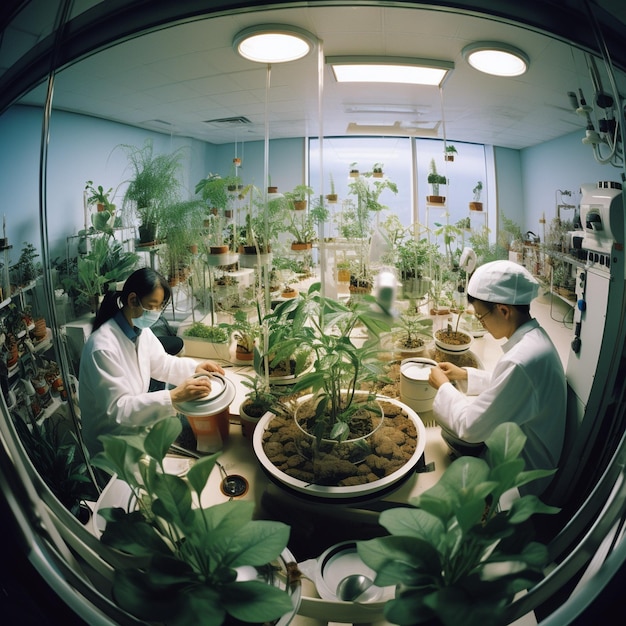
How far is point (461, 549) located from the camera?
0.57 m

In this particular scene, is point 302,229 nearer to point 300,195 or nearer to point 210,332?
point 300,195

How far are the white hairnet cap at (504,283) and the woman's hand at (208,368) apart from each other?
74cm

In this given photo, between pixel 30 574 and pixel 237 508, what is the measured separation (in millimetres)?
365

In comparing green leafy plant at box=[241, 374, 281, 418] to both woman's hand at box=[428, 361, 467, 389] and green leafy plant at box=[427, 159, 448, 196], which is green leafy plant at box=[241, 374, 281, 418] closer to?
woman's hand at box=[428, 361, 467, 389]

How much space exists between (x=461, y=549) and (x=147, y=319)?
2.71 ft

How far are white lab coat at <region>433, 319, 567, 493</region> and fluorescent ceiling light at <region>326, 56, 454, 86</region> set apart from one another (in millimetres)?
672

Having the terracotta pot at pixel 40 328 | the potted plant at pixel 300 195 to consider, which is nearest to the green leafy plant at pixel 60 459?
the terracotta pot at pixel 40 328

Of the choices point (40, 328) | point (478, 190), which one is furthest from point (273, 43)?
point (40, 328)

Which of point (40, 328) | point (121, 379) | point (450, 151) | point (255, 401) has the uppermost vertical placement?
point (450, 151)

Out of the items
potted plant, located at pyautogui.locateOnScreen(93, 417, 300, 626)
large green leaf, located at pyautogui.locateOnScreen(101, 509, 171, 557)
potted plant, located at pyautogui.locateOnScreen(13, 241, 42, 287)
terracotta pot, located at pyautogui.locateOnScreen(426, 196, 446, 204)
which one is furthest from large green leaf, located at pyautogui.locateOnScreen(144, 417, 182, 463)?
terracotta pot, located at pyautogui.locateOnScreen(426, 196, 446, 204)

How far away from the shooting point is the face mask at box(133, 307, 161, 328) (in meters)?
0.92

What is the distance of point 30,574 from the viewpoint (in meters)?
0.61

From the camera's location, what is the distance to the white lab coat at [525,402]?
82cm

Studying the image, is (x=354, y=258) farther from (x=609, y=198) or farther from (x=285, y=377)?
(x=609, y=198)
